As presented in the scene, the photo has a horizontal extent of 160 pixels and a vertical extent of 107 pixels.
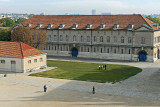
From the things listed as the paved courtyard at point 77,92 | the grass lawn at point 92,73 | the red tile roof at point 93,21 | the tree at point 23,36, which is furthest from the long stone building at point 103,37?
the paved courtyard at point 77,92

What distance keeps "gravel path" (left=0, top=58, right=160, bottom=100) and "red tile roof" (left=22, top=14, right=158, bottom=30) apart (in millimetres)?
25465

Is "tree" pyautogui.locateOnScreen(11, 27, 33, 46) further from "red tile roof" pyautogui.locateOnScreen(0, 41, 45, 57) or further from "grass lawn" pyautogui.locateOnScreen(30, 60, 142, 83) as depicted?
"grass lawn" pyautogui.locateOnScreen(30, 60, 142, 83)

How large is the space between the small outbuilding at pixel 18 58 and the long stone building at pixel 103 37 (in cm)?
2373

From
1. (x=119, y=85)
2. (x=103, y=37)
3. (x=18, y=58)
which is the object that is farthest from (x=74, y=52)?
(x=119, y=85)

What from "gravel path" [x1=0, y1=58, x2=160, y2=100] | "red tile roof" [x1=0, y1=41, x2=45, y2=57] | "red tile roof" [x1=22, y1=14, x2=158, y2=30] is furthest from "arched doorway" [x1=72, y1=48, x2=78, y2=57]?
"gravel path" [x1=0, y1=58, x2=160, y2=100]

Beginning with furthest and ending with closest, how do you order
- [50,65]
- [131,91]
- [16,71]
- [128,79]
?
[50,65]
[16,71]
[128,79]
[131,91]

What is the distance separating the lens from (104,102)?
3700 cm

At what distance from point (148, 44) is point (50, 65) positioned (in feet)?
91.8

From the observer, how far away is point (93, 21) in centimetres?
8425

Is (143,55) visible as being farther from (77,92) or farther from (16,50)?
(77,92)

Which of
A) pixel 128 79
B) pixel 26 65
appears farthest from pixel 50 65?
pixel 128 79

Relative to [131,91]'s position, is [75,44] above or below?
above

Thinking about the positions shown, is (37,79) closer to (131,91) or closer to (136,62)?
(131,91)

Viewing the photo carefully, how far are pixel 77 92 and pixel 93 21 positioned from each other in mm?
45285
